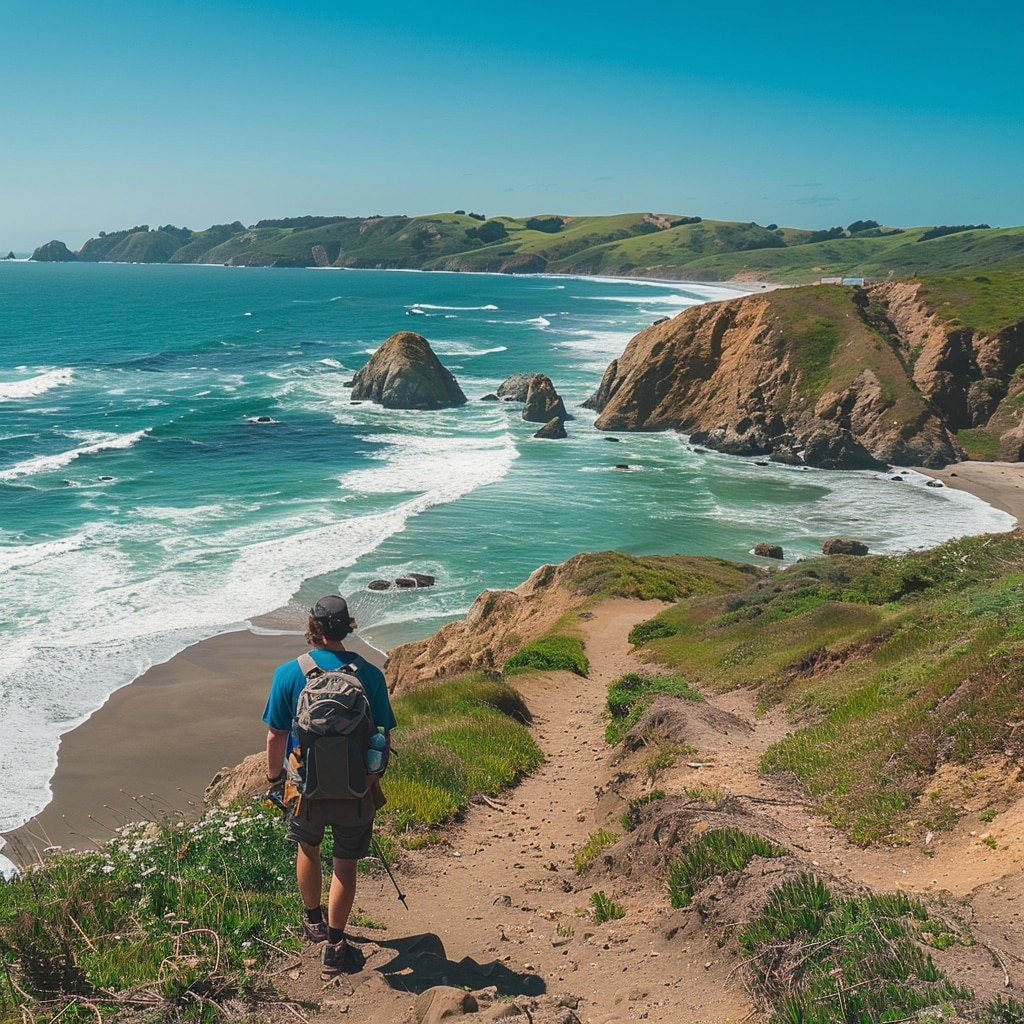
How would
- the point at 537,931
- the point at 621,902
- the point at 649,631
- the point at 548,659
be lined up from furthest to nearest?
the point at 649,631 → the point at 548,659 → the point at 621,902 → the point at 537,931

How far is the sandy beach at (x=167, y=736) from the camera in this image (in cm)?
1870

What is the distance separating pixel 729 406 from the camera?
63469 millimetres

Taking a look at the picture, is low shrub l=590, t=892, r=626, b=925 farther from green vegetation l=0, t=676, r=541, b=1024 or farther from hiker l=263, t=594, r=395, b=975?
hiker l=263, t=594, r=395, b=975

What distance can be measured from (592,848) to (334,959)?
11.0 feet

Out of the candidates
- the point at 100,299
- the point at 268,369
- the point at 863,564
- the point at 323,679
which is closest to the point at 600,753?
the point at 323,679

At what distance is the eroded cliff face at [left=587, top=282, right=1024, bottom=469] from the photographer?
5653 centimetres

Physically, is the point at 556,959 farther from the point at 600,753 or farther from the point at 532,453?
the point at 532,453

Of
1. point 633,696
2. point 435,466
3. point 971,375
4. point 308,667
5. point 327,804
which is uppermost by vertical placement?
point 971,375

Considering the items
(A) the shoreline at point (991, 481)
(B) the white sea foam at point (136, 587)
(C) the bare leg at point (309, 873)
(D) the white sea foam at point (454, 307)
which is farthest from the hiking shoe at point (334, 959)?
(D) the white sea foam at point (454, 307)

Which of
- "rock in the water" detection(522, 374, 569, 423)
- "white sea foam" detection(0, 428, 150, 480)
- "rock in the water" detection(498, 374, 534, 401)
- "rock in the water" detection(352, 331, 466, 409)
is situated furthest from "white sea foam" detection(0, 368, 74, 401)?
"rock in the water" detection(522, 374, 569, 423)

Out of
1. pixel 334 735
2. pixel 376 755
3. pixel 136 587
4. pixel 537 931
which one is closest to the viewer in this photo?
pixel 334 735

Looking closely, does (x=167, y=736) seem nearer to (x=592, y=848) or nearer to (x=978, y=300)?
(x=592, y=848)

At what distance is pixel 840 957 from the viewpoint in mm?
4949

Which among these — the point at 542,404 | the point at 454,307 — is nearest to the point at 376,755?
the point at 542,404
